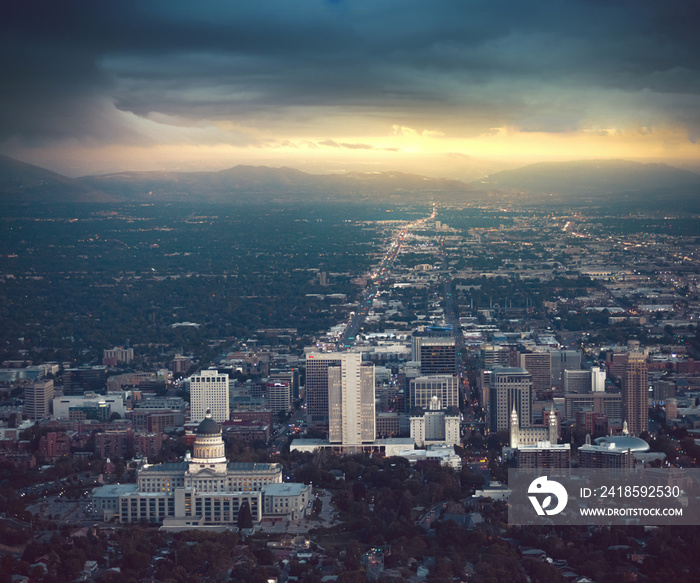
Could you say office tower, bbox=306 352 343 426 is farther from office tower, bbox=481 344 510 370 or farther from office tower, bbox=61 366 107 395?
office tower, bbox=61 366 107 395

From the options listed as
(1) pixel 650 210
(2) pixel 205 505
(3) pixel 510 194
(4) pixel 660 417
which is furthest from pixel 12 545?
(3) pixel 510 194

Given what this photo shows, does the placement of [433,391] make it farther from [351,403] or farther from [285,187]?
[285,187]

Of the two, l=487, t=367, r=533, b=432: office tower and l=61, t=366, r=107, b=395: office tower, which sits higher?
l=487, t=367, r=533, b=432: office tower

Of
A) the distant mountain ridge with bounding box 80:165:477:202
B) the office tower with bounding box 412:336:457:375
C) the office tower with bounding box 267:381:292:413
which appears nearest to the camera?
the office tower with bounding box 267:381:292:413

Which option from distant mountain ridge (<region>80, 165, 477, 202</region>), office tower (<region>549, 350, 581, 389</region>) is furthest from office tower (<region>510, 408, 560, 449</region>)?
distant mountain ridge (<region>80, 165, 477, 202</region>)

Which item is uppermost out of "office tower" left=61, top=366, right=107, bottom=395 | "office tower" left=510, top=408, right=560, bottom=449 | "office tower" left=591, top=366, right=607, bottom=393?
"office tower" left=591, top=366, right=607, bottom=393

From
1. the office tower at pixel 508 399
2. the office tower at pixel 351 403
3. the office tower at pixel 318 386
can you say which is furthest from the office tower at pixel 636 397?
the office tower at pixel 318 386

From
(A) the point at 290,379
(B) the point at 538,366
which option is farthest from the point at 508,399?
(A) the point at 290,379

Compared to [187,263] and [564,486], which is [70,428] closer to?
[564,486]
